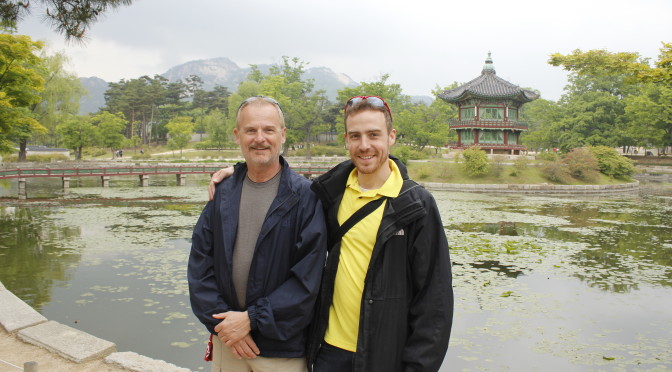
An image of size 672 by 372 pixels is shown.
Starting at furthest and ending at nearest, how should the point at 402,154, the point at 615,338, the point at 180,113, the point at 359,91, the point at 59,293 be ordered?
the point at 180,113 → the point at 359,91 → the point at 402,154 → the point at 59,293 → the point at 615,338

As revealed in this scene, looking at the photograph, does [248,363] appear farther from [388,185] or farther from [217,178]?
[388,185]

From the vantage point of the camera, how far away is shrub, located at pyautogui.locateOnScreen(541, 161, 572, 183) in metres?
24.8

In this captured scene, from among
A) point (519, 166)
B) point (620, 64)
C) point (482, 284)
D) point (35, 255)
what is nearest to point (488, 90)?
point (519, 166)

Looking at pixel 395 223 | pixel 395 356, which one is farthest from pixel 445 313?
pixel 395 223

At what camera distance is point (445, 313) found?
1.84 meters

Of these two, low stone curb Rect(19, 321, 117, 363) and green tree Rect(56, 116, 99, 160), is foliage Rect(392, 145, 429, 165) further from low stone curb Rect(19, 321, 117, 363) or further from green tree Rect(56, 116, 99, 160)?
low stone curb Rect(19, 321, 117, 363)

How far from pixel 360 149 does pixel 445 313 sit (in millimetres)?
761

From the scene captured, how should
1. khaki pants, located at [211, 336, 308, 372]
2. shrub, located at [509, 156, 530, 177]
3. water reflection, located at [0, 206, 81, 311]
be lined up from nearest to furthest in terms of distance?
khaki pants, located at [211, 336, 308, 372], water reflection, located at [0, 206, 81, 311], shrub, located at [509, 156, 530, 177]

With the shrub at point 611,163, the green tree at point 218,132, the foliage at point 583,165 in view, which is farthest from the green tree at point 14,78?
the green tree at point 218,132

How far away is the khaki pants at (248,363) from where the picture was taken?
2053 mm

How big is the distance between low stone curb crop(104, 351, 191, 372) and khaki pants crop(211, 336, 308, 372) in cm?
145

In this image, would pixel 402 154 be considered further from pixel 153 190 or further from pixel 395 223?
pixel 395 223

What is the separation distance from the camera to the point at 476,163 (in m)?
24.7

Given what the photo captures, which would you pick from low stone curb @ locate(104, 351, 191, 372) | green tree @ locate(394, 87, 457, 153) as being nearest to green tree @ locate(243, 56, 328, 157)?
green tree @ locate(394, 87, 457, 153)
